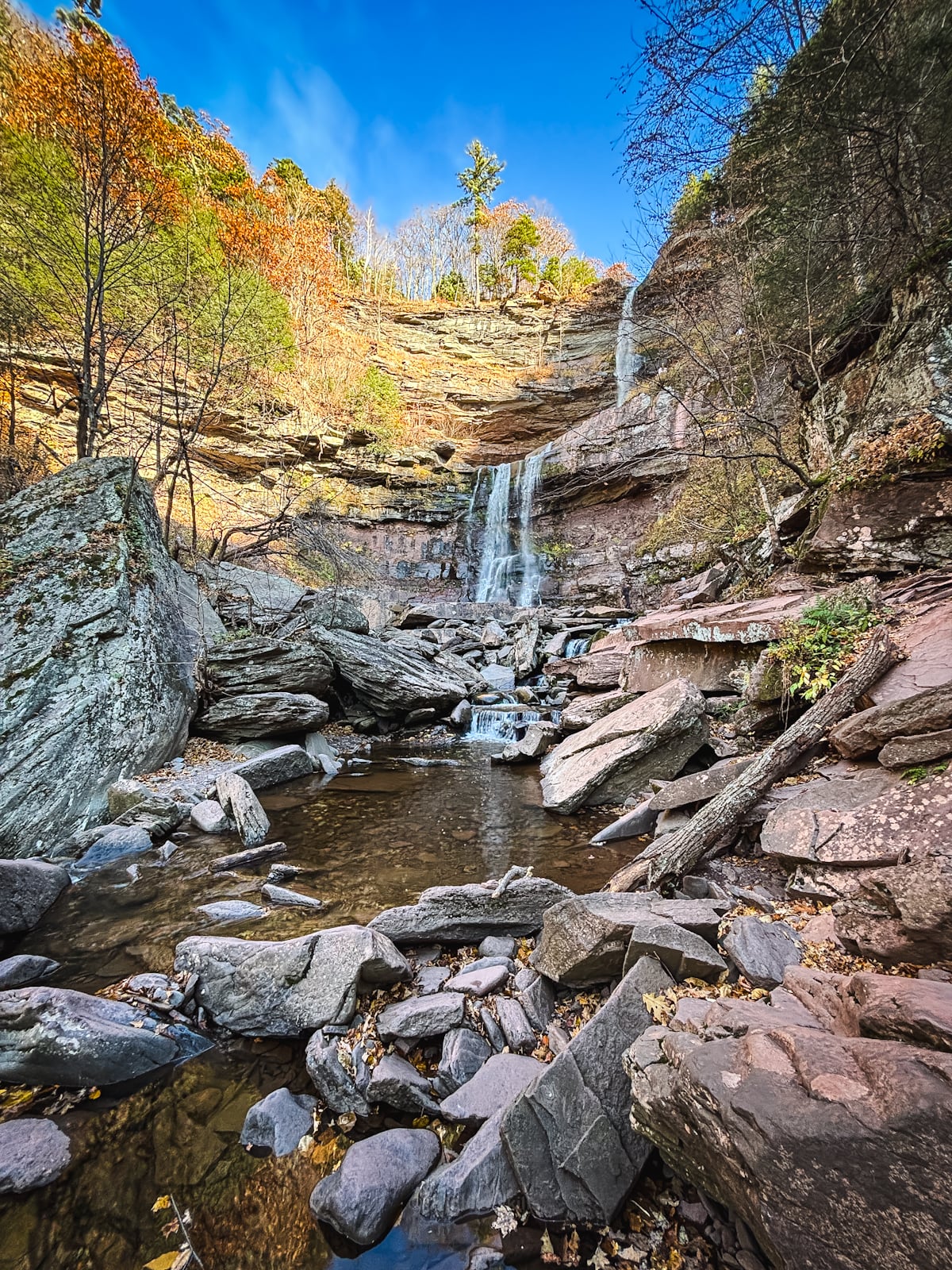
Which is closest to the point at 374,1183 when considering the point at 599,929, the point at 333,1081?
the point at 333,1081

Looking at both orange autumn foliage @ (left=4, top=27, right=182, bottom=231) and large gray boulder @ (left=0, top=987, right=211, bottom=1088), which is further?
orange autumn foliage @ (left=4, top=27, right=182, bottom=231)

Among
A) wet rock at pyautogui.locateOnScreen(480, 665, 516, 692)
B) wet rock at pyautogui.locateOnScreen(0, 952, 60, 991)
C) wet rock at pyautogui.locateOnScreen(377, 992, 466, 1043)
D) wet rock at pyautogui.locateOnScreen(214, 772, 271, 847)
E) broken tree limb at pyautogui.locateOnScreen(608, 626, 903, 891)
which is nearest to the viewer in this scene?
wet rock at pyautogui.locateOnScreen(377, 992, 466, 1043)

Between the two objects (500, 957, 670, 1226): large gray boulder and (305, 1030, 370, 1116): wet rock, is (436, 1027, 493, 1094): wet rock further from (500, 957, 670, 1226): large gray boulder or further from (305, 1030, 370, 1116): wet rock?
(500, 957, 670, 1226): large gray boulder

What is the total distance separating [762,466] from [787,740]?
10955 mm

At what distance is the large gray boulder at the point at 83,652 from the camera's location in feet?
14.5

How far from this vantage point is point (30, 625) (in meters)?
5.19

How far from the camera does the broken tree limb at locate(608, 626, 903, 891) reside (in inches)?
130

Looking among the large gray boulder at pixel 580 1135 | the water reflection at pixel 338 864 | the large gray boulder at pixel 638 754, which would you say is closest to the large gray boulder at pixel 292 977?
the water reflection at pixel 338 864

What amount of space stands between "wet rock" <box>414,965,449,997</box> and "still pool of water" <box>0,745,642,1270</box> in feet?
2.14

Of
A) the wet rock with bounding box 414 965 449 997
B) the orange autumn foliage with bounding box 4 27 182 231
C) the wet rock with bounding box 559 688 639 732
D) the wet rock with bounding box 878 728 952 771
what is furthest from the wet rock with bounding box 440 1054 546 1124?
the orange autumn foliage with bounding box 4 27 182 231

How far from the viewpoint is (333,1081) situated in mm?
2174

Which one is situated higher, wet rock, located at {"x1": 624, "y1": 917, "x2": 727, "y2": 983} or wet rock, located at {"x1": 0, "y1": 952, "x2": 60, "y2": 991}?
wet rock, located at {"x1": 624, "y1": 917, "x2": 727, "y2": 983}

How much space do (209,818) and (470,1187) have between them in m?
4.21

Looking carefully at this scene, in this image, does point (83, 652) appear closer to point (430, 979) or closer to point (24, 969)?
point (24, 969)
